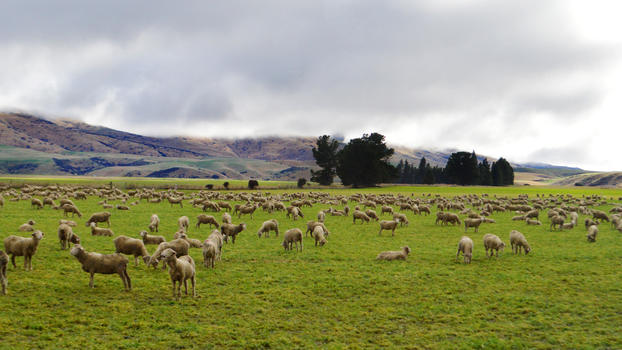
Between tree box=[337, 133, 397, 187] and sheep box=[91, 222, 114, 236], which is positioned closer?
sheep box=[91, 222, 114, 236]

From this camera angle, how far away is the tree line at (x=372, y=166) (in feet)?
384

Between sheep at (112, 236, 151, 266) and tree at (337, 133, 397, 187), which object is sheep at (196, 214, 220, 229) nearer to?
sheep at (112, 236, 151, 266)

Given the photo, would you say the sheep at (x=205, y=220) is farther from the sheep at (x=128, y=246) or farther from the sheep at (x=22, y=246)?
the sheep at (x=22, y=246)

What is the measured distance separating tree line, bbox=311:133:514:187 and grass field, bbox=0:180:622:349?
9723 centimetres

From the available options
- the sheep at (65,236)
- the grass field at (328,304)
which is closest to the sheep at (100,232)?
the grass field at (328,304)

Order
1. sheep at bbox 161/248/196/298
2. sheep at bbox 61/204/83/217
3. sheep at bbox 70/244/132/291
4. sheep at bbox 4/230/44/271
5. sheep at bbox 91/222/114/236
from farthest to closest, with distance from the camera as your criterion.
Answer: sheep at bbox 61/204/83/217 → sheep at bbox 91/222/114/236 → sheep at bbox 4/230/44/271 → sheep at bbox 70/244/132/291 → sheep at bbox 161/248/196/298

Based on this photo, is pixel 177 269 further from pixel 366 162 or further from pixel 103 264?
pixel 366 162

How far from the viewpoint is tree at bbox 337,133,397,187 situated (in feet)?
382

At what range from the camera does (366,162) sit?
117000mm

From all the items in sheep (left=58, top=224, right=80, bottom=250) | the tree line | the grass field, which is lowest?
the grass field

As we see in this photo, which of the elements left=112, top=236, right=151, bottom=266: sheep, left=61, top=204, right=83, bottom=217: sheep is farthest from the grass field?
left=61, top=204, right=83, bottom=217: sheep

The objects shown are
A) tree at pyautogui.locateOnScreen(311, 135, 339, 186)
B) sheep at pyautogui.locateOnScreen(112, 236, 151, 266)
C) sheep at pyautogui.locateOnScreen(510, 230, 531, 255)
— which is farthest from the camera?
tree at pyautogui.locateOnScreen(311, 135, 339, 186)

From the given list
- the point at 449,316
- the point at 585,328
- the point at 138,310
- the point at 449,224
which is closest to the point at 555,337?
the point at 585,328

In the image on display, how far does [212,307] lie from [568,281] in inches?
585
